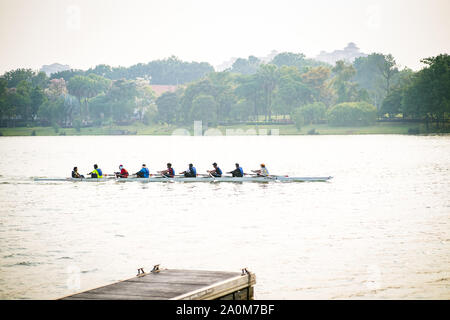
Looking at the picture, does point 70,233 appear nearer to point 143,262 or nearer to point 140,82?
point 143,262

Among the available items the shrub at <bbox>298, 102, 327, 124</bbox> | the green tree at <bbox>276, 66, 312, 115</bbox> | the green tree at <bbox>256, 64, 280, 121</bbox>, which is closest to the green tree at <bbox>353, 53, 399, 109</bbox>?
the green tree at <bbox>276, 66, 312, 115</bbox>

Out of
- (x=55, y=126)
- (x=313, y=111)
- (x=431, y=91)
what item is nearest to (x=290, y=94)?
(x=313, y=111)

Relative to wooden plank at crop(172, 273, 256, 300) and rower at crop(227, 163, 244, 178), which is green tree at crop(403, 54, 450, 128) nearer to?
rower at crop(227, 163, 244, 178)

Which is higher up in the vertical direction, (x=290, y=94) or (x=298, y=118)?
(x=290, y=94)

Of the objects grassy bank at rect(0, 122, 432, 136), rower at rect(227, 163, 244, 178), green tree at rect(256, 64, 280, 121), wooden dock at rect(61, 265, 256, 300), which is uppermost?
green tree at rect(256, 64, 280, 121)

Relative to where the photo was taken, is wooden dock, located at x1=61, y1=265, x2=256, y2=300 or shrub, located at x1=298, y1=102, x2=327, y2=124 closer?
wooden dock, located at x1=61, y1=265, x2=256, y2=300

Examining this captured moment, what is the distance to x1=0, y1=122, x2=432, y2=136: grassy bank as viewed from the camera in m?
145

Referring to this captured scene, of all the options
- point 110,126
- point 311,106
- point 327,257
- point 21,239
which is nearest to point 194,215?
point 21,239

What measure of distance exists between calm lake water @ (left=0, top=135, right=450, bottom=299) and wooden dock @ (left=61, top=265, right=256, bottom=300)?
2.52m

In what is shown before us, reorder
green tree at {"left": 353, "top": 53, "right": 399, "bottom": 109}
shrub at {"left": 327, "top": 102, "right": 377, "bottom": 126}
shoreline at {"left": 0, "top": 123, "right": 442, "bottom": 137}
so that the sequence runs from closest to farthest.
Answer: shrub at {"left": 327, "top": 102, "right": 377, "bottom": 126} < shoreline at {"left": 0, "top": 123, "right": 442, "bottom": 137} < green tree at {"left": 353, "top": 53, "right": 399, "bottom": 109}

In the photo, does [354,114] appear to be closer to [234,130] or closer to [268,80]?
[268,80]

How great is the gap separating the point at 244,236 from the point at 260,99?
145 metres

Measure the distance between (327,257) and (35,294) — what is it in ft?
29.1

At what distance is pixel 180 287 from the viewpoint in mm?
11969
